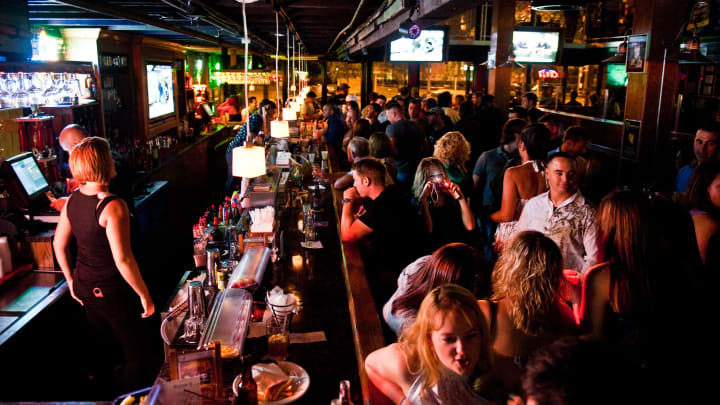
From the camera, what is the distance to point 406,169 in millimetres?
6359

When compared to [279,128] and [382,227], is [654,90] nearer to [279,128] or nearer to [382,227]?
[279,128]

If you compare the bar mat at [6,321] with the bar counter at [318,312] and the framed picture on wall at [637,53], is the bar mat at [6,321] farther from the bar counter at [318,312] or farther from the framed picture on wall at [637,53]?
the framed picture on wall at [637,53]

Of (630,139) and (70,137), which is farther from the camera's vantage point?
(630,139)

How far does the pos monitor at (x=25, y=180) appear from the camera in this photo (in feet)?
13.0

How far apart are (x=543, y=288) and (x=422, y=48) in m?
9.79

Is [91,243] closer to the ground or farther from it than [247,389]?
farther from it

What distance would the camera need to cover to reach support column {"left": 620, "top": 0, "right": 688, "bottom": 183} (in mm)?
6238

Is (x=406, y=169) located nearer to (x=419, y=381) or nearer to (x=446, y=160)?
(x=446, y=160)

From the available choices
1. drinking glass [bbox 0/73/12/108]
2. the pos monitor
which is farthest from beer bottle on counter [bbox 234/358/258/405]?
drinking glass [bbox 0/73/12/108]

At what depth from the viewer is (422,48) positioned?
37.4 feet

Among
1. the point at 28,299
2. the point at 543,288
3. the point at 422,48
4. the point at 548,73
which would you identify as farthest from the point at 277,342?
the point at 548,73

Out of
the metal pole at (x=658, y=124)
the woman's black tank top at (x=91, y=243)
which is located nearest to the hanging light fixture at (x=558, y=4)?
the metal pole at (x=658, y=124)

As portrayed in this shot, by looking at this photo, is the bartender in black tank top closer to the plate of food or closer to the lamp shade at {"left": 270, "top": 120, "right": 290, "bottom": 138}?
the plate of food

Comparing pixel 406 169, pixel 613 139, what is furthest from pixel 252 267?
pixel 613 139
